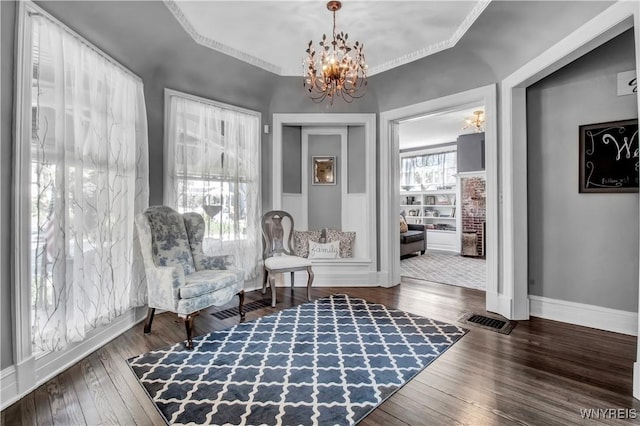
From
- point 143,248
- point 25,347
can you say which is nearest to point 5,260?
point 25,347

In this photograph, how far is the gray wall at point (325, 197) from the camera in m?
4.76

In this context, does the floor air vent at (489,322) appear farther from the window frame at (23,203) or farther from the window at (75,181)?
the window frame at (23,203)

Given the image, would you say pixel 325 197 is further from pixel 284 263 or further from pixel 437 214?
pixel 437 214

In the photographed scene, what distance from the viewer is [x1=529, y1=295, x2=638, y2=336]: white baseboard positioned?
2717 millimetres

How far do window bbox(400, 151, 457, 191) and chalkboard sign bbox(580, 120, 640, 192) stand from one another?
16.5 ft

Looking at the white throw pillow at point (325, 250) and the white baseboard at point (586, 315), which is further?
the white throw pillow at point (325, 250)

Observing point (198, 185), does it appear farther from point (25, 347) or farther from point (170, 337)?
point (25, 347)

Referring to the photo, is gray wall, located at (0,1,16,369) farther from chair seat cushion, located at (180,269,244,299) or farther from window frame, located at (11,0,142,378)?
chair seat cushion, located at (180,269,244,299)

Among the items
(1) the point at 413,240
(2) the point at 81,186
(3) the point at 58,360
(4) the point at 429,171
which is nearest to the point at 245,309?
(3) the point at 58,360

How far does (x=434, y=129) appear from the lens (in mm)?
6883

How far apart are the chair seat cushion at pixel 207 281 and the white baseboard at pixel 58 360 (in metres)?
0.70

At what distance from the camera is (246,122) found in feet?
13.4

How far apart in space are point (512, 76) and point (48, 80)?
3952mm

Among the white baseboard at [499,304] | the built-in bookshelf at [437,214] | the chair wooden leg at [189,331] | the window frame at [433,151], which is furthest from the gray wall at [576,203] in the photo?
the window frame at [433,151]
